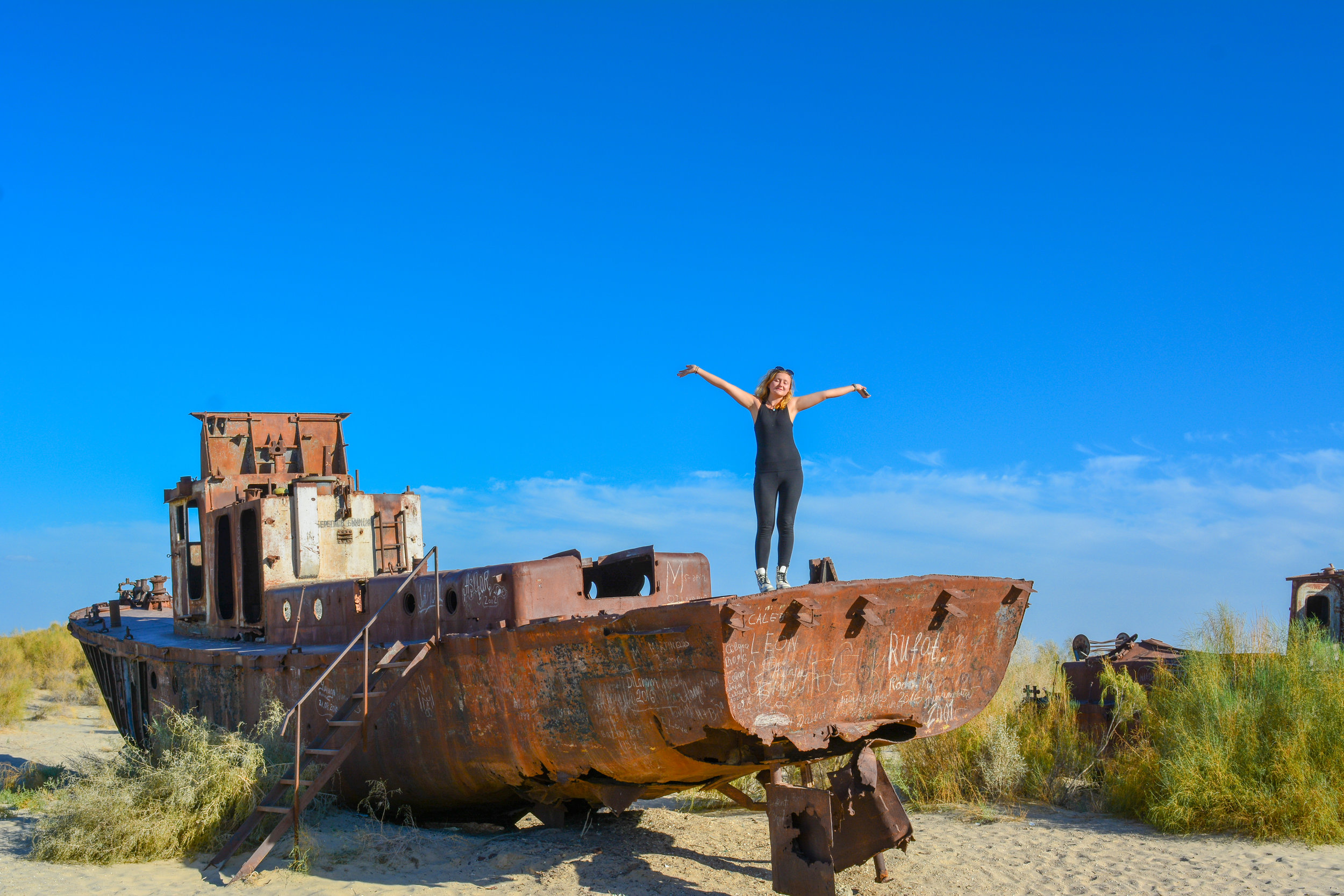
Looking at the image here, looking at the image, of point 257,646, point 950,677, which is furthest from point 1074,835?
point 257,646

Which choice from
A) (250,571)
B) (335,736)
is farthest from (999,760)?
(250,571)

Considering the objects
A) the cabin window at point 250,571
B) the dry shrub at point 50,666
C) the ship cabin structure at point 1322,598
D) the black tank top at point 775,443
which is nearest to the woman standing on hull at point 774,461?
the black tank top at point 775,443

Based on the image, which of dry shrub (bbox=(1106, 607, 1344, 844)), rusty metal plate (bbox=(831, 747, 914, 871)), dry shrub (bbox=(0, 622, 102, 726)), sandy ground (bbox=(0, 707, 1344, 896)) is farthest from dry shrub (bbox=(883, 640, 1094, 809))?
dry shrub (bbox=(0, 622, 102, 726))

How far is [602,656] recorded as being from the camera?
20.9 feet

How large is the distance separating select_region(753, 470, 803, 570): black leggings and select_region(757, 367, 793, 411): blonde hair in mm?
420

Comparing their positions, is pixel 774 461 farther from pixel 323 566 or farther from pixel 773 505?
pixel 323 566

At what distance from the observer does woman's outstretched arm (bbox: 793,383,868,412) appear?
21.8ft

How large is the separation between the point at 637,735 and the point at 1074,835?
4.90 metres

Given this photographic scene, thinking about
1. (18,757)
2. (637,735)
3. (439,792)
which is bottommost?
(18,757)

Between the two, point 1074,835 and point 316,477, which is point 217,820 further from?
point 1074,835

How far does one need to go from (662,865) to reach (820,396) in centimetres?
360

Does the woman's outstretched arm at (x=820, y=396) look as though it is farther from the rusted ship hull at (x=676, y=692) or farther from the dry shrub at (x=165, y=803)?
the dry shrub at (x=165, y=803)

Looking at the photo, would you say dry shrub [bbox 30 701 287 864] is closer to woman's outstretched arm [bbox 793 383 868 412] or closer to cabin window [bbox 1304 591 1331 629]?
woman's outstretched arm [bbox 793 383 868 412]

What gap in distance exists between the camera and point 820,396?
671 centimetres
